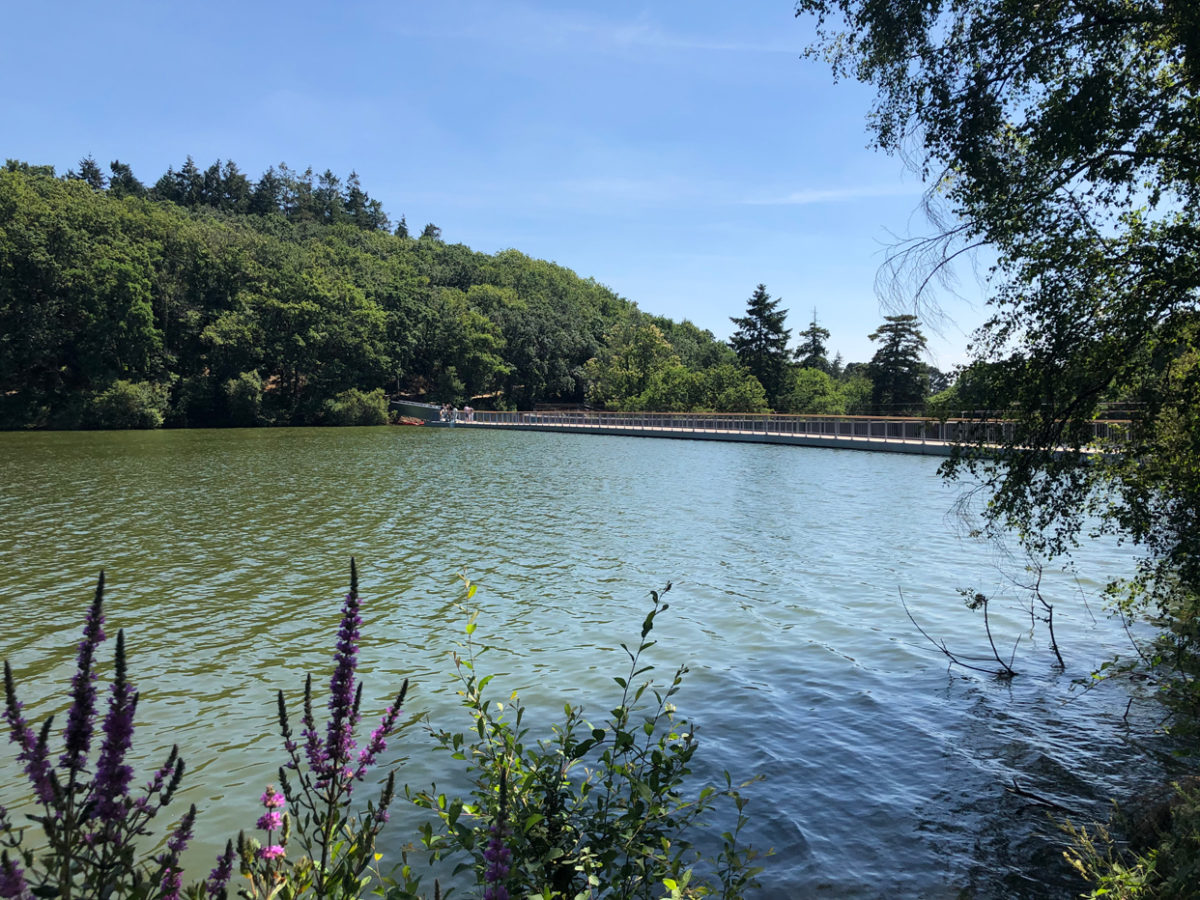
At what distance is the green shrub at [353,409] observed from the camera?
81375mm

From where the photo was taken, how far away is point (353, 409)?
8175 centimetres

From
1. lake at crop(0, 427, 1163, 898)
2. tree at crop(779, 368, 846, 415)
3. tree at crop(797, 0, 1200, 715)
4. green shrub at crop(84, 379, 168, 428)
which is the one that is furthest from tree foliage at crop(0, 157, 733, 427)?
tree at crop(797, 0, 1200, 715)

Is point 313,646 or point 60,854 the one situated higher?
Result: point 60,854

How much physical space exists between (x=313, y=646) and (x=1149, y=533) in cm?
957

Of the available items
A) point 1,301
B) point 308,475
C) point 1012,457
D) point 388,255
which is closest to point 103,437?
point 1,301

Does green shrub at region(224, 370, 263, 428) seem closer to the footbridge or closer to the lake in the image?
the footbridge

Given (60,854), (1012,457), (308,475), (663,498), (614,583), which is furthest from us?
(308,475)

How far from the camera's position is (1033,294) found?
7488mm

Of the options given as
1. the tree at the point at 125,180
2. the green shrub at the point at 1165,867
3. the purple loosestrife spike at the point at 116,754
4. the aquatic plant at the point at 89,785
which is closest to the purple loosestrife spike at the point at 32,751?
the aquatic plant at the point at 89,785

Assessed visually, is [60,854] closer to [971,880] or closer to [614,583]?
[971,880]

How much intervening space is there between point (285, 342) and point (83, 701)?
86689 millimetres

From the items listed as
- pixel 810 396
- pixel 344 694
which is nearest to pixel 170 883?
pixel 344 694

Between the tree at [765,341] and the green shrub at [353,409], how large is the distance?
4136cm

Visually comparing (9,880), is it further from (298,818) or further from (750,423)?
Result: (750,423)
